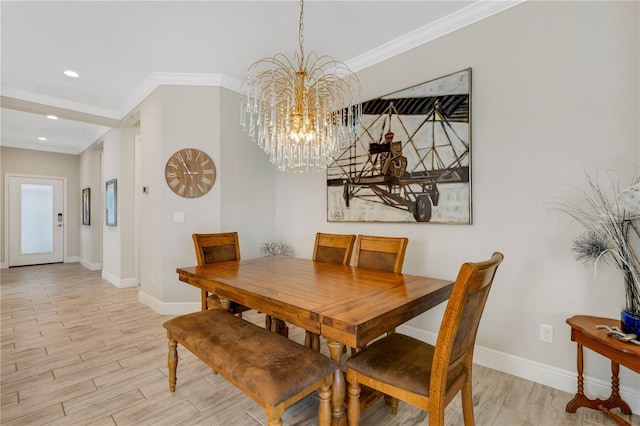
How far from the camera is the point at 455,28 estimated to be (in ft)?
8.20

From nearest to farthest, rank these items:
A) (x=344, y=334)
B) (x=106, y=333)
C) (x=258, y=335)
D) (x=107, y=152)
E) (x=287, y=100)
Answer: (x=344, y=334) → (x=258, y=335) → (x=287, y=100) → (x=106, y=333) → (x=107, y=152)

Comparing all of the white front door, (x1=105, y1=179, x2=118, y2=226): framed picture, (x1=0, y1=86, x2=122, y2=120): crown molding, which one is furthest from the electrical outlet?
the white front door

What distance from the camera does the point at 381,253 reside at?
236 cm

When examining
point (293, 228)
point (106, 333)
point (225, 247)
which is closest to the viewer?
point (225, 247)

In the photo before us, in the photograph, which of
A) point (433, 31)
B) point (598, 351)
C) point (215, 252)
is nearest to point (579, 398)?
point (598, 351)

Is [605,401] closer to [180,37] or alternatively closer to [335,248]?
[335,248]

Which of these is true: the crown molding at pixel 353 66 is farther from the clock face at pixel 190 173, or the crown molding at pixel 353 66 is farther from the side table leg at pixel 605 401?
the side table leg at pixel 605 401

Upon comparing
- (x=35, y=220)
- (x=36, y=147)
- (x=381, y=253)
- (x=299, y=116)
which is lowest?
(x=381, y=253)

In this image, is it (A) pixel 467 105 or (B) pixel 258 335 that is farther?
(A) pixel 467 105

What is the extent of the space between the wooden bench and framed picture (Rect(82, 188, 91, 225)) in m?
6.21

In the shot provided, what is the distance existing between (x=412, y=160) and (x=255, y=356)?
6.85ft

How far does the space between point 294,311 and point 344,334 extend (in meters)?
0.30

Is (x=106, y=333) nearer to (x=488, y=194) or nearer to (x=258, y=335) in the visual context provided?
(x=258, y=335)

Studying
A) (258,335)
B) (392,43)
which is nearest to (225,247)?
(258,335)
